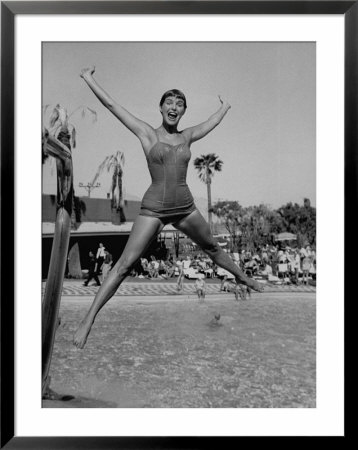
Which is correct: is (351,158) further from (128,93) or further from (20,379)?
(20,379)

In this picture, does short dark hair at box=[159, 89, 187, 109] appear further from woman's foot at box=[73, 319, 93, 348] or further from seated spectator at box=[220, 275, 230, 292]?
woman's foot at box=[73, 319, 93, 348]

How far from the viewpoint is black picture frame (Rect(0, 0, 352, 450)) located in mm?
2719

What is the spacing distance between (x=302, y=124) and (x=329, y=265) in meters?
0.92

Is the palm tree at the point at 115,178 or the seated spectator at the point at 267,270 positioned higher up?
the palm tree at the point at 115,178

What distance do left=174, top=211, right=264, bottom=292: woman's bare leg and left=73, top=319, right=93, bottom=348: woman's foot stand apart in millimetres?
850

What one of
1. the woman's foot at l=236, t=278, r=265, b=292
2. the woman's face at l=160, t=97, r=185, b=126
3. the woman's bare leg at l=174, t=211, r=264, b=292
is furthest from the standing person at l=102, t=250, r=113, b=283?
the woman's face at l=160, t=97, r=185, b=126

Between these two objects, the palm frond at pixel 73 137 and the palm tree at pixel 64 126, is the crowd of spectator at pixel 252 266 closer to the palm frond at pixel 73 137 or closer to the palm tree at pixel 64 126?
the palm tree at pixel 64 126

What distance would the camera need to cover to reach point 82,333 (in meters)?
2.86

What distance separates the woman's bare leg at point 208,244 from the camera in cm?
290

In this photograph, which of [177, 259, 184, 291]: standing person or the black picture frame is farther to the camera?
[177, 259, 184, 291]: standing person

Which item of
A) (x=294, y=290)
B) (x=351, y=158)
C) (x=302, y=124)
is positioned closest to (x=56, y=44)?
(x=302, y=124)

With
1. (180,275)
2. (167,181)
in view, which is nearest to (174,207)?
(167,181)

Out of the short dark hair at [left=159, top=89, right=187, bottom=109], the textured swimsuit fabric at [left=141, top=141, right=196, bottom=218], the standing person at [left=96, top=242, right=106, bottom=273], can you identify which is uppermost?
the short dark hair at [left=159, top=89, right=187, bottom=109]

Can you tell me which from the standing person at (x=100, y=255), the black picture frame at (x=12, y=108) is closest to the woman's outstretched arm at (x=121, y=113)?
the black picture frame at (x=12, y=108)
